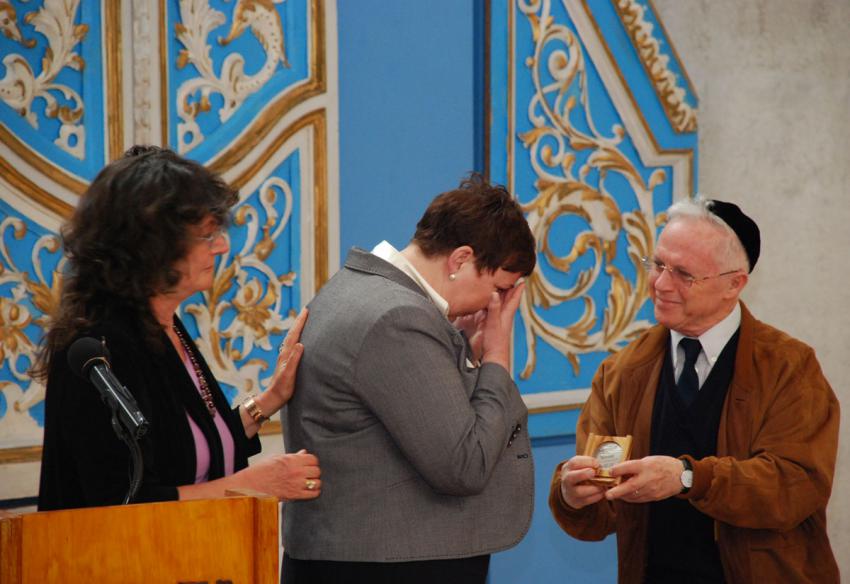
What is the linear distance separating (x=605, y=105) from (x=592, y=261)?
23.1 inches

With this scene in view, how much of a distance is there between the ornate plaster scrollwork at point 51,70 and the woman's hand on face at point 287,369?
3.32 ft

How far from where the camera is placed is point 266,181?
338 centimetres

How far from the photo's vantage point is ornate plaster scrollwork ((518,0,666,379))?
13.3 feet

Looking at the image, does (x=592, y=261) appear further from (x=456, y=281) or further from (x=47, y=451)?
(x=47, y=451)

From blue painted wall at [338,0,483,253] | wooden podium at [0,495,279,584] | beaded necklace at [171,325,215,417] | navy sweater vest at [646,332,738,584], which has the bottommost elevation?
navy sweater vest at [646,332,738,584]

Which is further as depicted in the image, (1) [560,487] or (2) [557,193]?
(2) [557,193]

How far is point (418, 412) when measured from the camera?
84.9 inches

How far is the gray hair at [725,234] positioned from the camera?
2.62 metres

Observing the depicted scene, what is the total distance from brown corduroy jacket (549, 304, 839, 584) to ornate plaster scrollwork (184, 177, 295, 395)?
3.70 feet

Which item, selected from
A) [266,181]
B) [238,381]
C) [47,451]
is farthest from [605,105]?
[47,451]

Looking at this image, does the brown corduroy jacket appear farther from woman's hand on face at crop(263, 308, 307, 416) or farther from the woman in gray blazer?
woman's hand on face at crop(263, 308, 307, 416)

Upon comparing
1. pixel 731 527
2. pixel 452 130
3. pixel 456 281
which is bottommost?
pixel 731 527

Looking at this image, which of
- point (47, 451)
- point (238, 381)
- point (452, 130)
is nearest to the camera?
point (47, 451)

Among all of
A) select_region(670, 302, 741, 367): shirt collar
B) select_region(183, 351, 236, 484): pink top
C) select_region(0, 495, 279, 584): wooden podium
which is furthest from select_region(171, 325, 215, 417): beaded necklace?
select_region(670, 302, 741, 367): shirt collar
